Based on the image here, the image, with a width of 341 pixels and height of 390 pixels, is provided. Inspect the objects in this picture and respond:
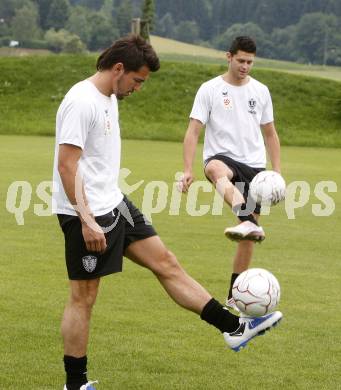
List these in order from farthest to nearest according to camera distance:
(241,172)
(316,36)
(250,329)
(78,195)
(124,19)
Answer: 1. (124,19)
2. (316,36)
3. (241,172)
4. (250,329)
5. (78,195)

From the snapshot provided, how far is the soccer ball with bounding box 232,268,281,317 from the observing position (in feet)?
22.0

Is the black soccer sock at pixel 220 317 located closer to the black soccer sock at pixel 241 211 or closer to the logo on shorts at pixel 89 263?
the logo on shorts at pixel 89 263

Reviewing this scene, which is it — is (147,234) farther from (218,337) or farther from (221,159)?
(221,159)

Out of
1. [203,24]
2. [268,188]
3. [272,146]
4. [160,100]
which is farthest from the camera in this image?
[203,24]

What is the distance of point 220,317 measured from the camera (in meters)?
6.73

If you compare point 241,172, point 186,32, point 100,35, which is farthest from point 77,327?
point 186,32

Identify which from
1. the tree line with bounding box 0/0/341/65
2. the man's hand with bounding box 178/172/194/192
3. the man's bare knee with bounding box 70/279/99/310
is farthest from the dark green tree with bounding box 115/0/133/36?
the man's bare knee with bounding box 70/279/99/310

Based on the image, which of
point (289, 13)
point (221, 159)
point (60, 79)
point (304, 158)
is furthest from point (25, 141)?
point (289, 13)

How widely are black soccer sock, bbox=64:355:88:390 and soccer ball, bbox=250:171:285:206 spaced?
9.53 feet

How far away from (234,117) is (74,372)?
159 inches

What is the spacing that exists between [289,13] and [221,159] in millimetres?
169354

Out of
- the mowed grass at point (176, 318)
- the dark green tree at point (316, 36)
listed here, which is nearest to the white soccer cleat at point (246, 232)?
the mowed grass at point (176, 318)

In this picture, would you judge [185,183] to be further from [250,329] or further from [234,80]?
[250,329]

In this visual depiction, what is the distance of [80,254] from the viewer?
20.7ft
